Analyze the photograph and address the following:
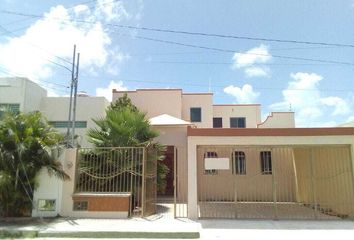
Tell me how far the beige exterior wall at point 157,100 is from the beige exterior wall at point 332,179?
13267 millimetres

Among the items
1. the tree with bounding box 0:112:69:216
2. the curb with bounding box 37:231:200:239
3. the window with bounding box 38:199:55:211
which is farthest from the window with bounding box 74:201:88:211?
the curb with bounding box 37:231:200:239

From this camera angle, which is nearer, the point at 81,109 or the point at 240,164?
the point at 240,164

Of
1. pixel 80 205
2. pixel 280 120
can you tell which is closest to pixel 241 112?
pixel 280 120

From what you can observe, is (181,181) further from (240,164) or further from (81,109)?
(81,109)

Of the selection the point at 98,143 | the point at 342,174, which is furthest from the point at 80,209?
the point at 342,174

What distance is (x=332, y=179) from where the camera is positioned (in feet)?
41.6

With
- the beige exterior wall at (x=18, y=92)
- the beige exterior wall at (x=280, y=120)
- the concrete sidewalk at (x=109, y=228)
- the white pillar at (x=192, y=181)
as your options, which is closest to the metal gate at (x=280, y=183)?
the white pillar at (x=192, y=181)

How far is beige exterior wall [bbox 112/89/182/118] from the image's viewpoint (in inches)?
1035

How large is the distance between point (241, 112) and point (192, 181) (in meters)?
21.8

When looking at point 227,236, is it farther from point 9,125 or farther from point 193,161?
point 9,125

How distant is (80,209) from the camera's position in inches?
443

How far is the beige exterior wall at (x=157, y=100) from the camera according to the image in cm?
2628

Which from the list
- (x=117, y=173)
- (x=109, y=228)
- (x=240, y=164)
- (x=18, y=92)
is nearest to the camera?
(x=109, y=228)

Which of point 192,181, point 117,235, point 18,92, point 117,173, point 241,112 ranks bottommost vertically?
point 117,235
